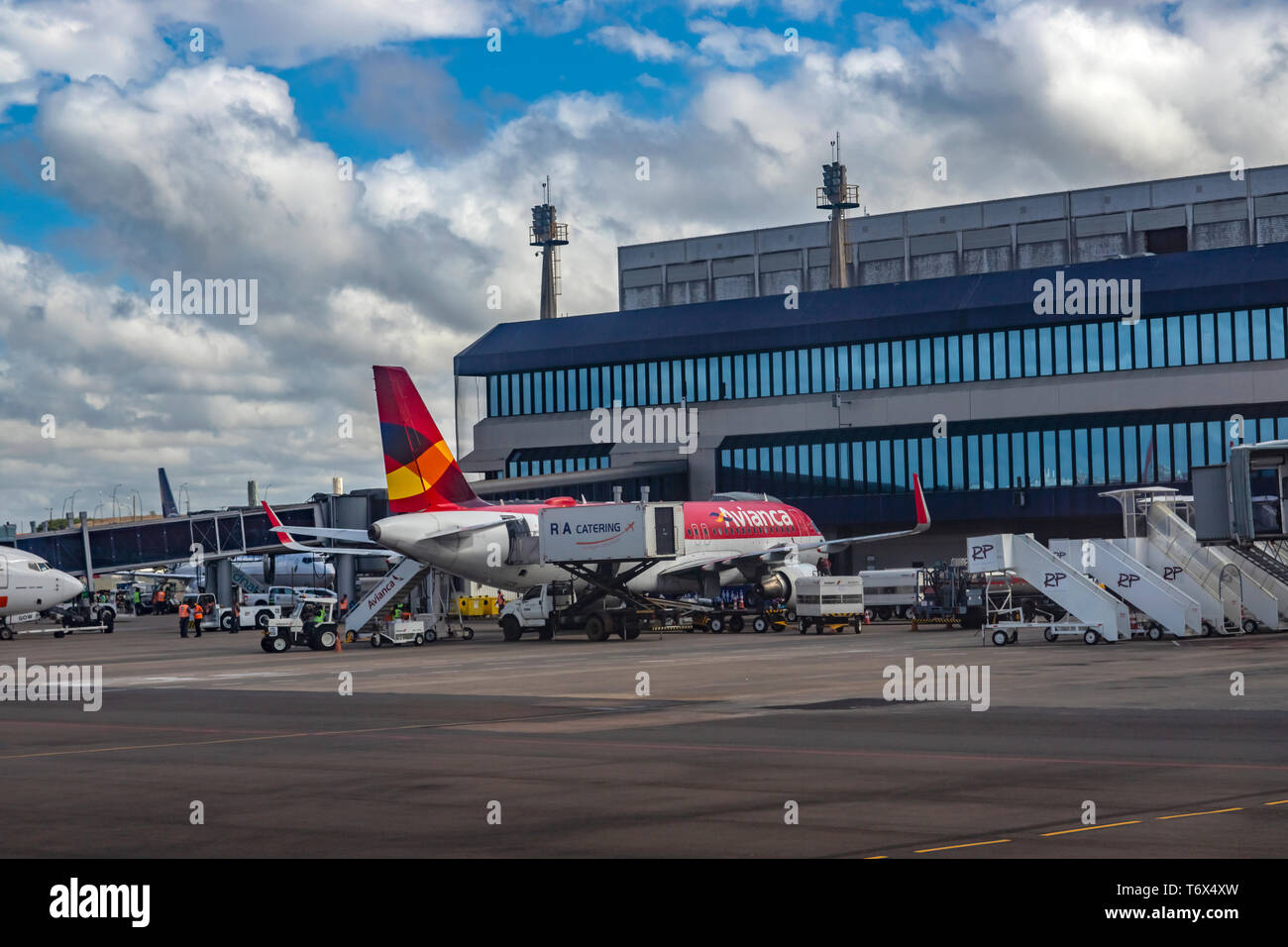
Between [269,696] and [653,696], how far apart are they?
8.80 meters

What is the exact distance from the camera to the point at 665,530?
54.9 meters

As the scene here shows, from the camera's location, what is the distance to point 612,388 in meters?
102

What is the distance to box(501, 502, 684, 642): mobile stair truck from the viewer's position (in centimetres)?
5441

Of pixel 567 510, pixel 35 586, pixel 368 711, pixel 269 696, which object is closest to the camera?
pixel 368 711

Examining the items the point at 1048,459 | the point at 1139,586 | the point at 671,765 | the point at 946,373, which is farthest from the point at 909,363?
the point at 671,765

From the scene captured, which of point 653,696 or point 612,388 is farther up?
point 612,388

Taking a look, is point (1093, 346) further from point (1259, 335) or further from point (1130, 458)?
point (1259, 335)

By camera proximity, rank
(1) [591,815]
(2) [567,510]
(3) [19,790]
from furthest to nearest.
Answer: (2) [567,510], (3) [19,790], (1) [591,815]

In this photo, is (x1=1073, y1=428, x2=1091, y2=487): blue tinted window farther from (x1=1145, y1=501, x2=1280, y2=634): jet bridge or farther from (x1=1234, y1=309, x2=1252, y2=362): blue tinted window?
(x1=1145, y1=501, x2=1280, y2=634): jet bridge

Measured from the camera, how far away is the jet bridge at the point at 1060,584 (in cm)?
4422

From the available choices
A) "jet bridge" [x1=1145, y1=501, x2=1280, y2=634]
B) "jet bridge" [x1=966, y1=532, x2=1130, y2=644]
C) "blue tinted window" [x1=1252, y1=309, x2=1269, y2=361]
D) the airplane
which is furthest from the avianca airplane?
"blue tinted window" [x1=1252, y1=309, x2=1269, y2=361]

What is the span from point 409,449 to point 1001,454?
1800 inches
